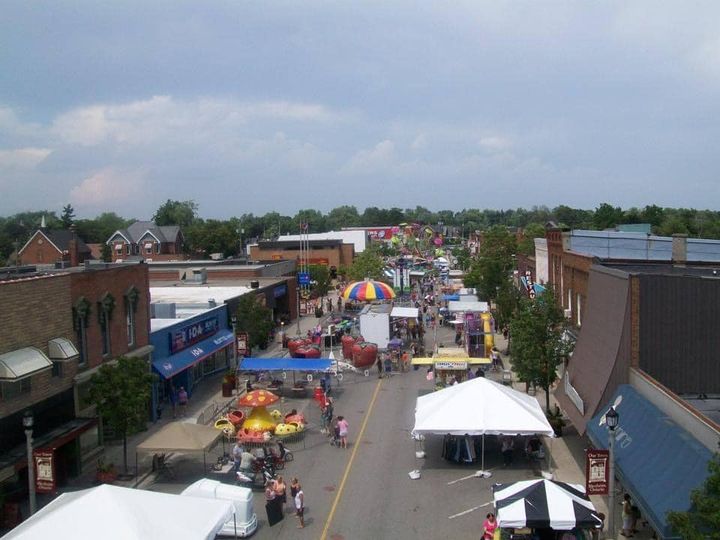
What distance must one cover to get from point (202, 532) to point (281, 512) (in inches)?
204

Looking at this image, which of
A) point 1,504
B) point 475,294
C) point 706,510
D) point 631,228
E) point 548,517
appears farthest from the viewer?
point 631,228

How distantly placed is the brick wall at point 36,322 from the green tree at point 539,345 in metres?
15.7


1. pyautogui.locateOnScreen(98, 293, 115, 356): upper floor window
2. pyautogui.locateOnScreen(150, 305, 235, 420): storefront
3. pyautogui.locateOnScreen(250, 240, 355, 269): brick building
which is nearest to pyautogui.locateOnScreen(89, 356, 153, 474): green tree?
pyautogui.locateOnScreen(98, 293, 115, 356): upper floor window

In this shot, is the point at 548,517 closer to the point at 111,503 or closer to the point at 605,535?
the point at 605,535

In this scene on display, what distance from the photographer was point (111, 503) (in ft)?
42.9

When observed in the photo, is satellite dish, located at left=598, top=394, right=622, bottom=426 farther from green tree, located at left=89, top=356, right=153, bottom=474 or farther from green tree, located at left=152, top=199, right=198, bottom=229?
green tree, located at left=152, top=199, right=198, bottom=229

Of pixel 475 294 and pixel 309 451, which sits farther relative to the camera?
pixel 475 294

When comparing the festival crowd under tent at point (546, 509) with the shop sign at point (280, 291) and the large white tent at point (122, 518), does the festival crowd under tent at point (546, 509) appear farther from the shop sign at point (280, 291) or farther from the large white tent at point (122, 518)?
the shop sign at point (280, 291)

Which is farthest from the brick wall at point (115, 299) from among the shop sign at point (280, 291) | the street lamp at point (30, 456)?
the shop sign at point (280, 291)

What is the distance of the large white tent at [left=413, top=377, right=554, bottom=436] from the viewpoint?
67.8 feet

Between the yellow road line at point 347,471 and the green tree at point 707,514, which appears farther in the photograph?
the yellow road line at point 347,471

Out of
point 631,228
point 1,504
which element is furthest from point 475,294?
point 1,504

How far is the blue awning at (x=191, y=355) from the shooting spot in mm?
29025

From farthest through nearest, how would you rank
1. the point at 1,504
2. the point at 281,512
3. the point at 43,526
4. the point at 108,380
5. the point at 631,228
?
the point at 631,228, the point at 108,380, the point at 281,512, the point at 1,504, the point at 43,526
